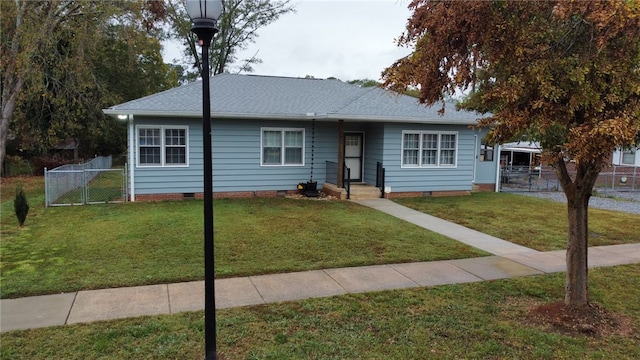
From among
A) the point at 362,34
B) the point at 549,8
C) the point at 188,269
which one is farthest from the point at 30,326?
the point at 362,34

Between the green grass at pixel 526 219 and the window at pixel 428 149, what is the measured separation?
55.2 inches

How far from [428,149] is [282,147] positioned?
508 centimetres

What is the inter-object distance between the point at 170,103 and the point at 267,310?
9.68 m

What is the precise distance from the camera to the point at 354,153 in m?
15.3

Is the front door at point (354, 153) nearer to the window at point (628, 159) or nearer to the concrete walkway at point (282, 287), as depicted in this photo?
the concrete walkway at point (282, 287)

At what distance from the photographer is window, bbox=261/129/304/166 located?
14039 millimetres

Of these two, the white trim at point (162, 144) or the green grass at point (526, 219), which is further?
the white trim at point (162, 144)

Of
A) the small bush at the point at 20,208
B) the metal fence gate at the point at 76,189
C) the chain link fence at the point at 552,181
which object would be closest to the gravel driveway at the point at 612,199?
the chain link fence at the point at 552,181

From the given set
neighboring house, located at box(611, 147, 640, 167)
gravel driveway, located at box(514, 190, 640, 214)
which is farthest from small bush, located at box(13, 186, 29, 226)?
neighboring house, located at box(611, 147, 640, 167)

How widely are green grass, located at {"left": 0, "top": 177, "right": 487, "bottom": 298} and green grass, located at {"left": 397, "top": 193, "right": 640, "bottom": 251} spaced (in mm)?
1715

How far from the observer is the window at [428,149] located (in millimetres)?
14508

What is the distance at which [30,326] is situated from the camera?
14.0ft

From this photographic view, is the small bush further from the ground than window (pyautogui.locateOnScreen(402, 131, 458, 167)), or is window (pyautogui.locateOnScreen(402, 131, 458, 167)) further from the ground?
window (pyautogui.locateOnScreen(402, 131, 458, 167))

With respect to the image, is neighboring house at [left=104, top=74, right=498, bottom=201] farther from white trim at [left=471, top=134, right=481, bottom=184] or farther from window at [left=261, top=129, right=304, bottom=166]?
white trim at [left=471, top=134, right=481, bottom=184]
